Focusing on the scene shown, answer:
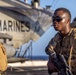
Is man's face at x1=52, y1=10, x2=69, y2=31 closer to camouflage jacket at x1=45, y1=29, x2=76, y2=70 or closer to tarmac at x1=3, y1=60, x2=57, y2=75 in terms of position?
camouflage jacket at x1=45, y1=29, x2=76, y2=70

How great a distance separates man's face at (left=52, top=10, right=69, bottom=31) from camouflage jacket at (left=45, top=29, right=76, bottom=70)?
101 mm

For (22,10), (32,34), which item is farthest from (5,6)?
(32,34)

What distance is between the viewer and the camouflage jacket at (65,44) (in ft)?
10.6

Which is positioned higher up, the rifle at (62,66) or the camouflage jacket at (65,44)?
the camouflage jacket at (65,44)

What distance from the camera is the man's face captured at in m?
3.26

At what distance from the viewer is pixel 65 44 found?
3.32 meters

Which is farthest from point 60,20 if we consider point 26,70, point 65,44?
point 26,70

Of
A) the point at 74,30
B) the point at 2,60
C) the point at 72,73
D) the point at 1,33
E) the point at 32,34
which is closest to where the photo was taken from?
the point at 72,73

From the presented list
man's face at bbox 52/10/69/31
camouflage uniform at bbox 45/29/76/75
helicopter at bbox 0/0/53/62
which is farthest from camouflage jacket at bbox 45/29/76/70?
helicopter at bbox 0/0/53/62

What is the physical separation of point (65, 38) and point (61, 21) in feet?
0.51

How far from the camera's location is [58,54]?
3.29m

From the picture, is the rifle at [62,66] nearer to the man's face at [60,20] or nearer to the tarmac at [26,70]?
the man's face at [60,20]

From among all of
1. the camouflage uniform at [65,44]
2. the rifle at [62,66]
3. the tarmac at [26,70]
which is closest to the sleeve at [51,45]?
the camouflage uniform at [65,44]

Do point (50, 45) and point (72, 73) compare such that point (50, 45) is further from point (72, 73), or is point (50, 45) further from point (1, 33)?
point (1, 33)
